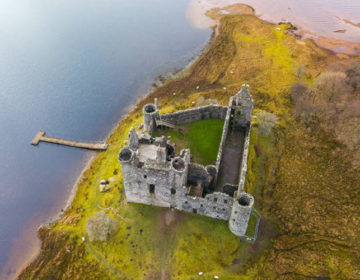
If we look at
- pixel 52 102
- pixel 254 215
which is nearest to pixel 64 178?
pixel 52 102

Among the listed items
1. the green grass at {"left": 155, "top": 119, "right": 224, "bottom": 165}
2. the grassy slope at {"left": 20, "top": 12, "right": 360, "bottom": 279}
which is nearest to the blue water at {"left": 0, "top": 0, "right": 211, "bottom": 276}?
the grassy slope at {"left": 20, "top": 12, "right": 360, "bottom": 279}

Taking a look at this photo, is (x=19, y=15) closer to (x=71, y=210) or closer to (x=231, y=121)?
(x=71, y=210)

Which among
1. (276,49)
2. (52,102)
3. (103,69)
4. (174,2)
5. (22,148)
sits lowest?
(22,148)

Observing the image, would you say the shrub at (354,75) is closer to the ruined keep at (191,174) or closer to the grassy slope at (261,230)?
the grassy slope at (261,230)

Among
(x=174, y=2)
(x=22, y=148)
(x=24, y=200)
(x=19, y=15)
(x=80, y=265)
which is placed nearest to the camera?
(x=80, y=265)

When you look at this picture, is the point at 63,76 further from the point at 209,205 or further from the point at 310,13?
the point at 310,13

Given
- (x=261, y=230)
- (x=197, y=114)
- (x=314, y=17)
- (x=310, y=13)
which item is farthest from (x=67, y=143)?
(x=310, y=13)

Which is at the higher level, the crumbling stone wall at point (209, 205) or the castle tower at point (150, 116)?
the castle tower at point (150, 116)

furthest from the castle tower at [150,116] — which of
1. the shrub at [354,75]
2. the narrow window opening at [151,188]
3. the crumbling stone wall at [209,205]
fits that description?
the shrub at [354,75]
